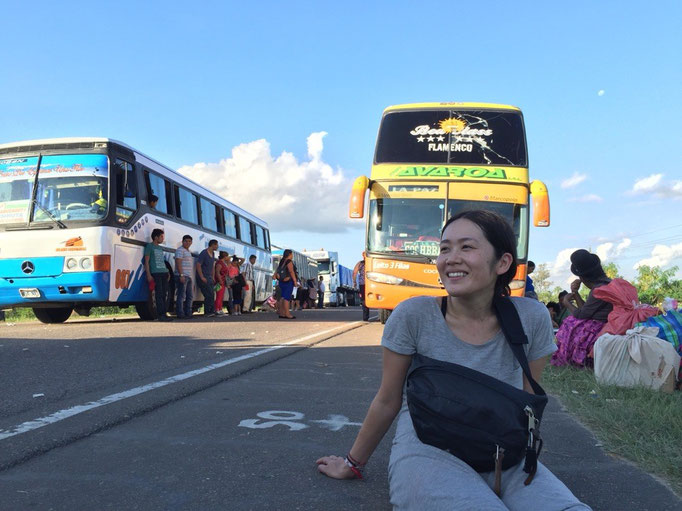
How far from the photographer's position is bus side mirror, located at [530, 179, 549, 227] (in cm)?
1087

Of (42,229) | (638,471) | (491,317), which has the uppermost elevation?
(42,229)

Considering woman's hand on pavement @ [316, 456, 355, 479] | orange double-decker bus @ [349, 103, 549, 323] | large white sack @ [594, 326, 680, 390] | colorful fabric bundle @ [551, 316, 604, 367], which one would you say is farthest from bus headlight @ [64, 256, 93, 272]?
woman's hand on pavement @ [316, 456, 355, 479]

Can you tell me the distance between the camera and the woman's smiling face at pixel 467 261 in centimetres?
257

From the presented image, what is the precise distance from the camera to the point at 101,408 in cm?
436

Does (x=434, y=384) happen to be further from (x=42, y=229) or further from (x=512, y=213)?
(x=42, y=229)

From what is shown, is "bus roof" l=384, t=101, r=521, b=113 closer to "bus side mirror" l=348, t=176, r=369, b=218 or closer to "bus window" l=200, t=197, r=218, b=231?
"bus side mirror" l=348, t=176, r=369, b=218

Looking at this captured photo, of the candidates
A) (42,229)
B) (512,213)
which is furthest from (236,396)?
(42,229)

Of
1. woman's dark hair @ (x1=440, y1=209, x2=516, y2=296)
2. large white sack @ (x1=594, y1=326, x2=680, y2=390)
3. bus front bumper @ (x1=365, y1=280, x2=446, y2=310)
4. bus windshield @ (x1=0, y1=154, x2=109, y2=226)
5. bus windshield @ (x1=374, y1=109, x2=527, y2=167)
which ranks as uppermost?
bus windshield @ (x1=374, y1=109, x2=527, y2=167)

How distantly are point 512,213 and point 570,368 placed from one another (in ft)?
15.8

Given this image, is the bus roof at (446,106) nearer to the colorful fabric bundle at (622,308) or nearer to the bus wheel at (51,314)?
the colorful fabric bundle at (622,308)

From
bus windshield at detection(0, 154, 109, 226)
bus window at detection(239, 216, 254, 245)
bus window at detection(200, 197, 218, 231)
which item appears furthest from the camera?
bus window at detection(239, 216, 254, 245)

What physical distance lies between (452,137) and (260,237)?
14.2m

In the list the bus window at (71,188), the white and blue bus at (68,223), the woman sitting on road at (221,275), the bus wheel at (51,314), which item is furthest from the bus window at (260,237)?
the bus window at (71,188)

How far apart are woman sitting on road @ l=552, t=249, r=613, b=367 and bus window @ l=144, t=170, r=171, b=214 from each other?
962cm
